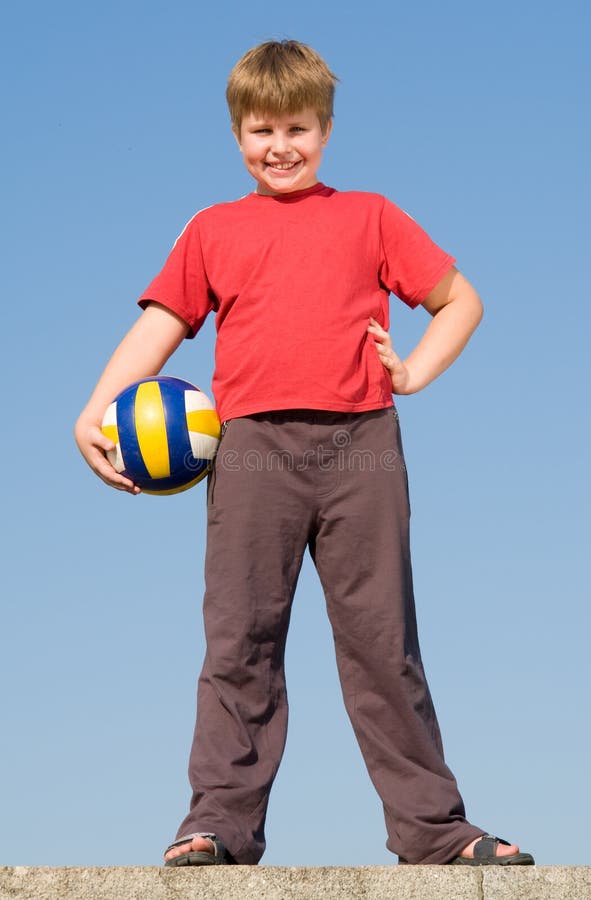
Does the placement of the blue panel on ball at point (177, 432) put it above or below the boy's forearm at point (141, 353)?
below

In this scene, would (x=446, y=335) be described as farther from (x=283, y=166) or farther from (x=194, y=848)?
(x=194, y=848)

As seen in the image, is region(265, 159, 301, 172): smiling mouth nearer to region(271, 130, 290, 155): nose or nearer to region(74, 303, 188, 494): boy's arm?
region(271, 130, 290, 155): nose

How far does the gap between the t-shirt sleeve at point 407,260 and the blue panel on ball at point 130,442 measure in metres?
1.06

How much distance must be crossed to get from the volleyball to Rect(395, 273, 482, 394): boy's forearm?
0.79 meters

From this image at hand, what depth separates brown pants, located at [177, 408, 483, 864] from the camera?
4367 mm

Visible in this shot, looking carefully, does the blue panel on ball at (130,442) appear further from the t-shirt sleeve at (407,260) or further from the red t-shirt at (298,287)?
the t-shirt sleeve at (407,260)

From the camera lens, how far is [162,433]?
441 cm

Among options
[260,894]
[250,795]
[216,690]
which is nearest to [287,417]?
[216,690]

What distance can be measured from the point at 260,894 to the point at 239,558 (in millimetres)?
1155

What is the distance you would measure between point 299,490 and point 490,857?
138cm

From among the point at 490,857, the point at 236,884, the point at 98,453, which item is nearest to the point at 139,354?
the point at 98,453

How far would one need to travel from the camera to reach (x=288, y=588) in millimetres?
4484

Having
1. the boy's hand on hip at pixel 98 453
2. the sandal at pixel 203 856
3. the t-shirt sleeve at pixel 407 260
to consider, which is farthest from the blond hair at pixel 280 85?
the sandal at pixel 203 856

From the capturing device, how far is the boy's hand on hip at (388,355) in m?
4.54
